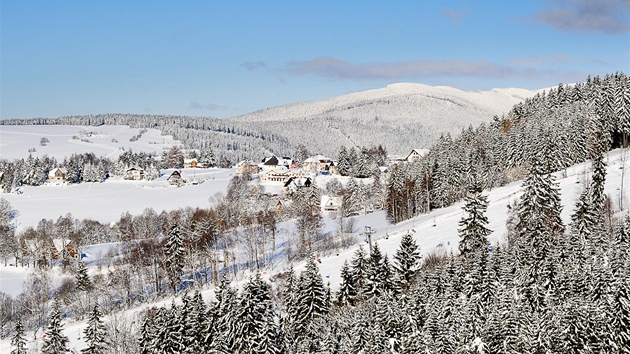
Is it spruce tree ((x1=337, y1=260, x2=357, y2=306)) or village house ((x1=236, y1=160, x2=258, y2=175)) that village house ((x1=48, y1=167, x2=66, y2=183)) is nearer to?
village house ((x1=236, y1=160, x2=258, y2=175))

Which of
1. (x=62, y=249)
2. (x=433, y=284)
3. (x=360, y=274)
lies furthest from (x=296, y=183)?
(x=433, y=284)

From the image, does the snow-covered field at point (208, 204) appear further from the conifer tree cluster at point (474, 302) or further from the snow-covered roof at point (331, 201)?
the snow-covered roof at point (331, 201)

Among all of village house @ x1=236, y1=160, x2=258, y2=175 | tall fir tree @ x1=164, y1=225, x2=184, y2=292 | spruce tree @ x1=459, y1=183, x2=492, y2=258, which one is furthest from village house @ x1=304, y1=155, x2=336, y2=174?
spruce tree @ x1=459, y1=183, x2=492, y2=258

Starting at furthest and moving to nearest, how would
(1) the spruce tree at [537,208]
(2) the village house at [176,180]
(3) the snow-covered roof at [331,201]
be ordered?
(2) the village house at [176,180] < (3) the snow-covered roof at [331,201] < (1) the spruce tree at [537,208]

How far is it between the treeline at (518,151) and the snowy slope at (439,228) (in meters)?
3.75

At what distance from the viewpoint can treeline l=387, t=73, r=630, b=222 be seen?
9906 cm

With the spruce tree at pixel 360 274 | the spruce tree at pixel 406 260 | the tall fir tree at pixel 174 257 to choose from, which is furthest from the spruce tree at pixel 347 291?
the tall fir tree at pixel 174 257

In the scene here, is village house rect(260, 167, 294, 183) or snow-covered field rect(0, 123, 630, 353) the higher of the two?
village house rect(260, 167, 294, 183)

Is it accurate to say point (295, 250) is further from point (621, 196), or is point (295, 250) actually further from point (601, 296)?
point (601, 296)

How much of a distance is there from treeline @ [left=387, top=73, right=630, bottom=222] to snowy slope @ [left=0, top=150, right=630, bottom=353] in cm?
375

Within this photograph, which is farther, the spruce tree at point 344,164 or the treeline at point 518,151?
the spruce tree at point 344,164

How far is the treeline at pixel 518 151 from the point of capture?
3900 inches

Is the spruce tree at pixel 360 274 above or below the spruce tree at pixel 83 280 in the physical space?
above

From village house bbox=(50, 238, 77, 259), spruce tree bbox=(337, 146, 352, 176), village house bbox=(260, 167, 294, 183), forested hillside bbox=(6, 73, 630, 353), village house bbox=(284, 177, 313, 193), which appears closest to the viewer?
forested hillside bbox=(6, 73, 630, 353)
